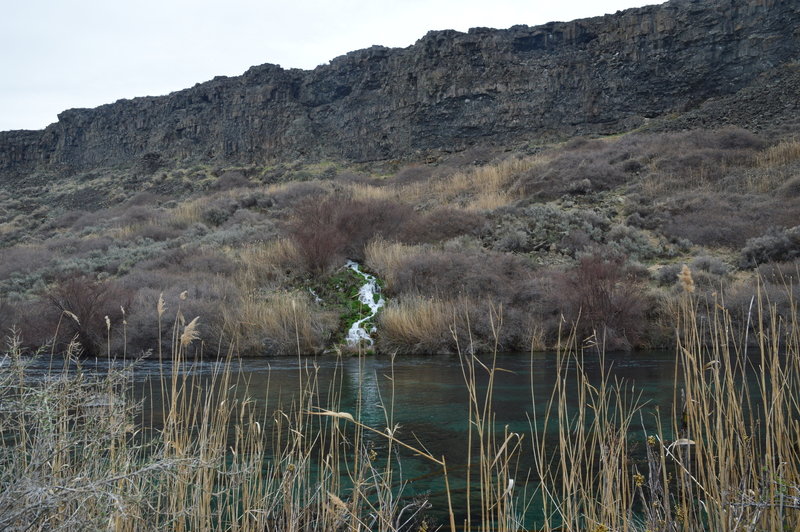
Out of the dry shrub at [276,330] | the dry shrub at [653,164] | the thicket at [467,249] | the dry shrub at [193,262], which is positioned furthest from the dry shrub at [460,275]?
the dry shrub at [653,164]

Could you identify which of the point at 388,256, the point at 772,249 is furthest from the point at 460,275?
the point at 772,249

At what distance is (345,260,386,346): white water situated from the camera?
12.3 meters

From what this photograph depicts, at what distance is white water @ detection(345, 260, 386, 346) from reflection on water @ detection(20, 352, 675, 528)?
0.84m

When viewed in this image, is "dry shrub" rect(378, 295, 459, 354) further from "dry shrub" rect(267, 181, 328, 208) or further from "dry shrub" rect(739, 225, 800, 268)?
"dry shrub" rect(267, 181, 328, 208)

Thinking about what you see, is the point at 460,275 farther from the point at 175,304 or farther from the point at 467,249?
the point at 175,304

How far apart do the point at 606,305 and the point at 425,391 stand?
4706mm

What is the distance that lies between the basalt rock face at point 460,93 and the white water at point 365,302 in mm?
22119

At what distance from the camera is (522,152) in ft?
100

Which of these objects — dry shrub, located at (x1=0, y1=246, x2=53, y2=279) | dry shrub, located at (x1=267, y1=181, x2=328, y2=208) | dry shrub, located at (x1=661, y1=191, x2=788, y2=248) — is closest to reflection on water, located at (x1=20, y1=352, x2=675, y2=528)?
dry shrub, located at (x1=661, y1=191, x2=788, y2=248)

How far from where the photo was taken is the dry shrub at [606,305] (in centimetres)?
1111

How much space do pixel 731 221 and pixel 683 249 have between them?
172 cm

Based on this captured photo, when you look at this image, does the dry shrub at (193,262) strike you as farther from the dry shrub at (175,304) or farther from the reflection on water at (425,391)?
the reflection on water at (425,391)

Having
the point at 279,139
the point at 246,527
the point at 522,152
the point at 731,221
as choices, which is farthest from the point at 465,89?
the point at 246,527

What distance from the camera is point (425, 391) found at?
8.07 m
